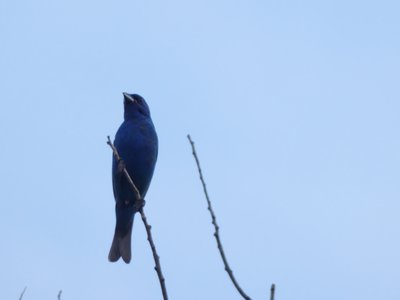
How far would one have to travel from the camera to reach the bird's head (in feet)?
34.7

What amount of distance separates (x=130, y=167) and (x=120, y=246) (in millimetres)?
1067

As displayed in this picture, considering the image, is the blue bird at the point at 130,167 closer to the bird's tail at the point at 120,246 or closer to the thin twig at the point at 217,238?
the bird's tail at the point at 120,246

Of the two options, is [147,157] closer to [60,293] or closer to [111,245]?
[111,245]

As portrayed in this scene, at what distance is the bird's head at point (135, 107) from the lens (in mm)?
10562

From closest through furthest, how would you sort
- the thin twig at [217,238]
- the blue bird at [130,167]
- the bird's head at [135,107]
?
the thin twig at [217,238]
the blue bird at [130,167]
the bird's head at [135,107]

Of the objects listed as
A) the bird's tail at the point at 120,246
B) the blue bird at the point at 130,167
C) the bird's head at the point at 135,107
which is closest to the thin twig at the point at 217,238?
the blue bird at the point at 130,167

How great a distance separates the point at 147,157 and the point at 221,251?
6023 millimetres

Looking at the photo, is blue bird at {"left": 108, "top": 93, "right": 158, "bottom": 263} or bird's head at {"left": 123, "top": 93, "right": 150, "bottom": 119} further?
bird's head at {"left": 123, "top": 93, "right": 150, "bottom": 119}

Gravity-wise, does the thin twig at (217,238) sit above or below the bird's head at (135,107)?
below

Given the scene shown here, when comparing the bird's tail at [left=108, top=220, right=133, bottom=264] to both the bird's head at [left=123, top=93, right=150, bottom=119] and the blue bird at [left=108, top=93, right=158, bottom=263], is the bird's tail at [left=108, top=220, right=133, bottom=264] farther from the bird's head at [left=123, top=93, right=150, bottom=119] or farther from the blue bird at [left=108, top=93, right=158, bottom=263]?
the bird's head at [left=123, top=93, right=150, bottom=119]

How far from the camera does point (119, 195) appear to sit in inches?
358

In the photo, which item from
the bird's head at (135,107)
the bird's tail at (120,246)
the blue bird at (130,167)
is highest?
the bird's head at (135,107)

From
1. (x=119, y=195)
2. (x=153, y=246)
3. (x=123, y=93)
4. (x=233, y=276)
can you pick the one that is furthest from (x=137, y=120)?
(x=233, y=276)

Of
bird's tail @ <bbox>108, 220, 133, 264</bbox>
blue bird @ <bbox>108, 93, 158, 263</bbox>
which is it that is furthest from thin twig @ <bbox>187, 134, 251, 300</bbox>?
bird's tail @ <bbox>108, 220, 133, 264</bbox>
